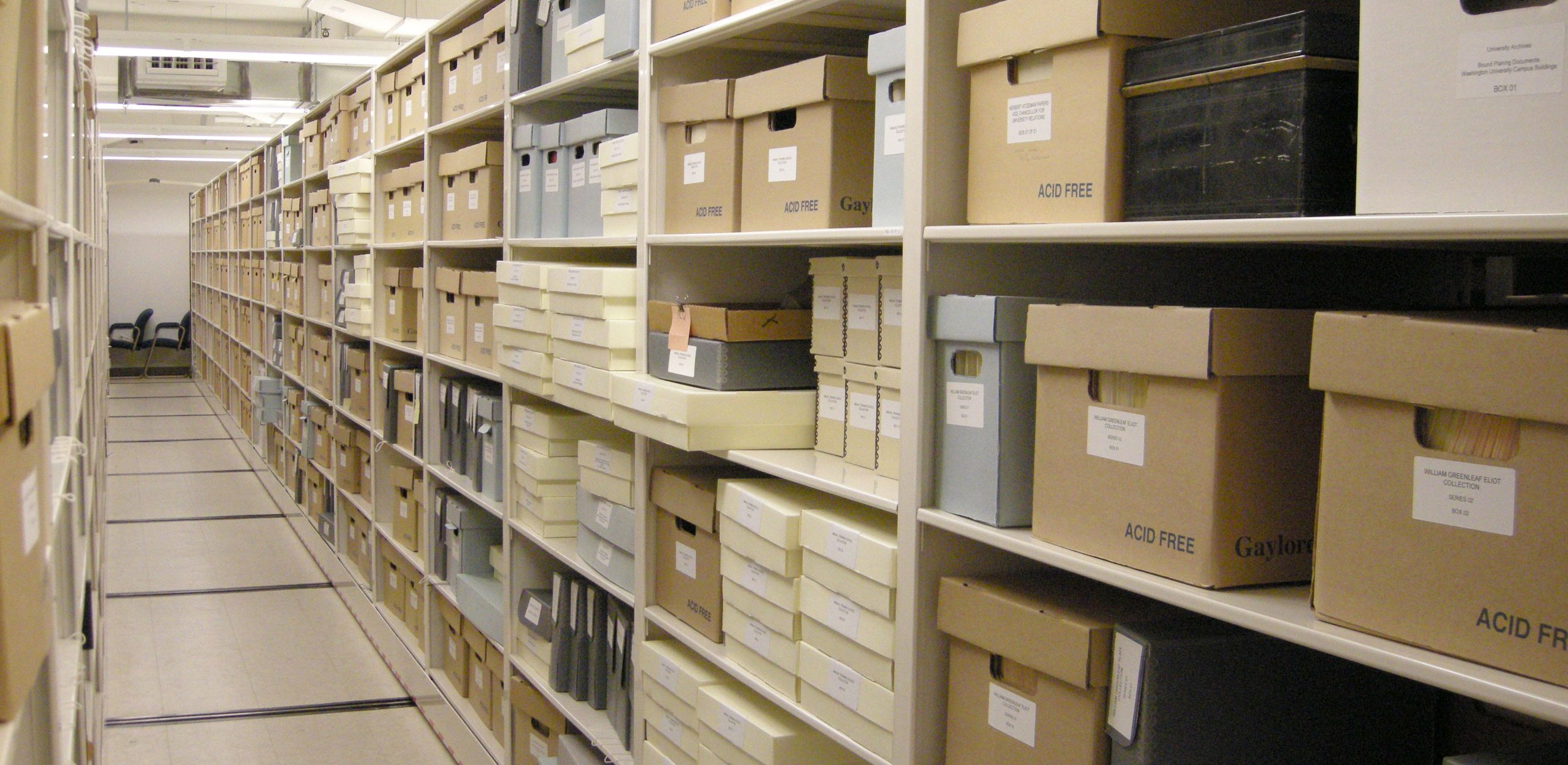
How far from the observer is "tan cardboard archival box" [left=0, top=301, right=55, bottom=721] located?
0.87 m

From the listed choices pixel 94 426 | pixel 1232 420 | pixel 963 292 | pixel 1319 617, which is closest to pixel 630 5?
pixel 963 292

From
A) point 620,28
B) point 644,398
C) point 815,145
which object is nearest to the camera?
point 815,145

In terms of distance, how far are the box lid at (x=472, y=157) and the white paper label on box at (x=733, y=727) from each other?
1886 mm

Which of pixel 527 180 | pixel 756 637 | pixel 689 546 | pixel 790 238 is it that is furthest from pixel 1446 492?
pixel 527 180

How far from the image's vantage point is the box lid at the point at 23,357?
854 millimetres

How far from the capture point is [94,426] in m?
3.46

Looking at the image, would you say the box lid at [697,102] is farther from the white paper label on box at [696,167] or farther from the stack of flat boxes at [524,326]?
the stack of flat boxes at [524,326]

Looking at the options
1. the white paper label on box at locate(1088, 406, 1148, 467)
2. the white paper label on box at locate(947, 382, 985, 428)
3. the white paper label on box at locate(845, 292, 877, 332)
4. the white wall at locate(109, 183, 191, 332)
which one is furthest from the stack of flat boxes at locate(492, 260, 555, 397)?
the white wall at locate(109, 183, 191, 332)

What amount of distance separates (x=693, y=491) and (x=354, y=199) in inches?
127

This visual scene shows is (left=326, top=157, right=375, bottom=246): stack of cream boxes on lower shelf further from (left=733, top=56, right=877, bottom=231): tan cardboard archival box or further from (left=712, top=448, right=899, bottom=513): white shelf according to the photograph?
(left=712, top=448, right=899, bottom=513): white shelf

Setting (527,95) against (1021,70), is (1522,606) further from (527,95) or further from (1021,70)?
(527,95)

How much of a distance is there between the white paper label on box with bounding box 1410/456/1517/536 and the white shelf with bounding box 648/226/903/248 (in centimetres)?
79

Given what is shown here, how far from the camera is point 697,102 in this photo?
90.4 inches

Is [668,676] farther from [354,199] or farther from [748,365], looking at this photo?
[354,199]
